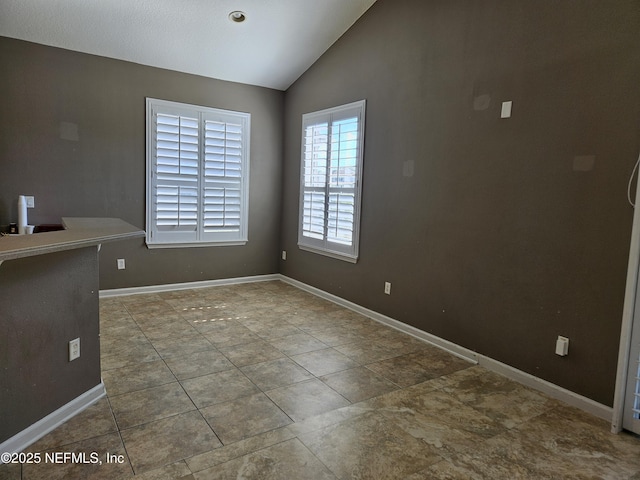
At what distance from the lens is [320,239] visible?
16.2 feet

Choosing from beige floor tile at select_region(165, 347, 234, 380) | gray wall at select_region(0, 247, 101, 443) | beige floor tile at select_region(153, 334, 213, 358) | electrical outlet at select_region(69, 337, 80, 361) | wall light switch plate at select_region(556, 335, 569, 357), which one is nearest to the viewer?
gray wall at select_region(0, 247, 101, 443)

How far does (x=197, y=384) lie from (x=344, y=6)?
375 cm

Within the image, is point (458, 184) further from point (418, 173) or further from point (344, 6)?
point (344, 6)

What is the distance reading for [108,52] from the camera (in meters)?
4.38

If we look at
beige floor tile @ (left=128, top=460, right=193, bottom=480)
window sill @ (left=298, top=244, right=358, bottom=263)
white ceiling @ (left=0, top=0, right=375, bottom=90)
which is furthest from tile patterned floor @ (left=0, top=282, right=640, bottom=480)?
white ceiling @ (left=0, top=0, right=375, bottom=90)

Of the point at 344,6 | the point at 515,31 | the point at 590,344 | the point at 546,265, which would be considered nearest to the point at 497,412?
the point at 590,344

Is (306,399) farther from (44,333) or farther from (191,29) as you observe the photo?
(191,29)

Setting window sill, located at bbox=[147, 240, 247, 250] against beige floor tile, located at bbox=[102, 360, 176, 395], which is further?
window sill, located at bbox=[147, 240, 247, 250]

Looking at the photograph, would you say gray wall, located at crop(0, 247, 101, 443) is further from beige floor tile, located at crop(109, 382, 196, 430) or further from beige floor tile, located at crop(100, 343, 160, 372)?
beige floor tile, located at crop(100, 343, 160, 372)

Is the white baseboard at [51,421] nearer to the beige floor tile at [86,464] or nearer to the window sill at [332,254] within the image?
the beige floor tile at [86,464]

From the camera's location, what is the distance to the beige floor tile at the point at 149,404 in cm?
228

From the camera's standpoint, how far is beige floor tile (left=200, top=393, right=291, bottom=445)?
218cm

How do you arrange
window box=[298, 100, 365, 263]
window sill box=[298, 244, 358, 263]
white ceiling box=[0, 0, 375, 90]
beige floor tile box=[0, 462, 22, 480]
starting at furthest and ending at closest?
window sill box=[298, 244, 358, 263]
window box=[298, 100, 365, 263]
white ceiling box=[0, 0, 375, 90]
beige floor tile box=[0, 462, 22, 480]

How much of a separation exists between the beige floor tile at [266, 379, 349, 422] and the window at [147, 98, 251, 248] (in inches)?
117
